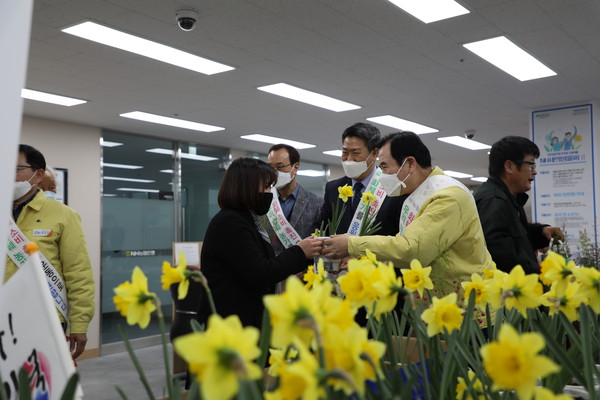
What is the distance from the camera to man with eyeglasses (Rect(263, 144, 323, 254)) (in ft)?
9.45

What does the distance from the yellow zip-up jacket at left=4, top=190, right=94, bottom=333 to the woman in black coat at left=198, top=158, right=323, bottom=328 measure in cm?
68

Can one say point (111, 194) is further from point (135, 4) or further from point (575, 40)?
point (575, 40)

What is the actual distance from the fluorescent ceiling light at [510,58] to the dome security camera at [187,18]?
6.88 feet

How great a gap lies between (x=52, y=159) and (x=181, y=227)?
7.05 feet

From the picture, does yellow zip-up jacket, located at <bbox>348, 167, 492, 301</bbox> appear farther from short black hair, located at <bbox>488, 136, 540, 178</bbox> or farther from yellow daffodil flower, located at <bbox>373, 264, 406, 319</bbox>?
yellow daffodil flower, located at <bbox>373, 264, 406, 319</bbox>

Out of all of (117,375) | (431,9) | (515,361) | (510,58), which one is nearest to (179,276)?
(515,361)

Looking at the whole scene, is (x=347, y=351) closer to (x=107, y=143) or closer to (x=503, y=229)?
(x=503, y=229)

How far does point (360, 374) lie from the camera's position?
1.52ft

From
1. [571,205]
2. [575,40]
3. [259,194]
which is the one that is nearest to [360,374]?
[259,194]

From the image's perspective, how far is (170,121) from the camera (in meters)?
7.19

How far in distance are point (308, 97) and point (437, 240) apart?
182 inches

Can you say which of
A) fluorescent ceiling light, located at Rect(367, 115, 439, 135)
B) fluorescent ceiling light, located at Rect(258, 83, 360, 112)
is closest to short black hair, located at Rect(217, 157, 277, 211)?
fluorescent ceiling light, located at Rect(258, 83, 360, 112)

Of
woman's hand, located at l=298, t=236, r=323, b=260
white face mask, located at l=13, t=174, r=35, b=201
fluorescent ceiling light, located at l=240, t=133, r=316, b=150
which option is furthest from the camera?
fluorescent ceiling light, located at l=240, t=133, r=316, b=150

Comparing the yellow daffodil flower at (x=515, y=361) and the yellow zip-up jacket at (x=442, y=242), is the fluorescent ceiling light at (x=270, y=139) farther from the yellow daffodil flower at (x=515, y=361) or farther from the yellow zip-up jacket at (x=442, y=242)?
the yellow daffodil flower at (x=515, y=361)
